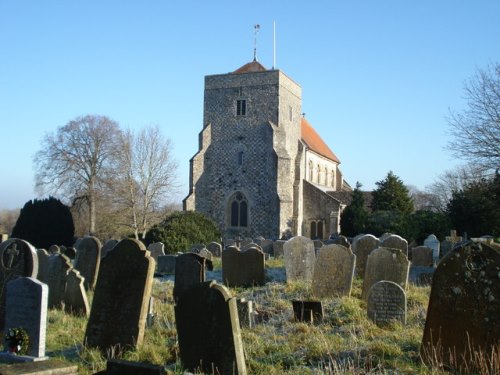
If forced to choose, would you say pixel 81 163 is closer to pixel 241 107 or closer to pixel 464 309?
pixel 241 107

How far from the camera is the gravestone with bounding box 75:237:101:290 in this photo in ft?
38.7

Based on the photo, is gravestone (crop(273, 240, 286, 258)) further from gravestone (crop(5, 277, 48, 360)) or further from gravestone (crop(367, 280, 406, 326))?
gravestone (crop(5, 277, 48, 360))

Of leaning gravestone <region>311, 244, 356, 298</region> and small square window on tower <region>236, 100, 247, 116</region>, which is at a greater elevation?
small square window on tower <region>236, 100, 247, 116</region>

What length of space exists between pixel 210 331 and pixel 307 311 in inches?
120

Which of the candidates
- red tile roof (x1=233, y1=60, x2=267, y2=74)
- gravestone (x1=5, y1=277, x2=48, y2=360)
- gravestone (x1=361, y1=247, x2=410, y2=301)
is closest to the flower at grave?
gravestone (x1=5, y1=277, x2=48, y2=360)

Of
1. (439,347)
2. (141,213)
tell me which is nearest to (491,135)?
(439,347)

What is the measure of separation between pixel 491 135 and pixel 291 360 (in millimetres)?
17653

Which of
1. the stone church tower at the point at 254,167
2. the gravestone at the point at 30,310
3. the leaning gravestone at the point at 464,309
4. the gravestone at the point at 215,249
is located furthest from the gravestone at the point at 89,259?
the stone church tower at the point at 254,167

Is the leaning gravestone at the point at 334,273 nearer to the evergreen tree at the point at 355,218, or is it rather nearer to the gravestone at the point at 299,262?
the gravestone at the point at 299,262

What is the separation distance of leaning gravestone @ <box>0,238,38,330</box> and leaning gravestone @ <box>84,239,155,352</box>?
123 cm

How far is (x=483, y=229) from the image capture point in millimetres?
27609

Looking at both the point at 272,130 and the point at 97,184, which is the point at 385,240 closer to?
the point at 272,130

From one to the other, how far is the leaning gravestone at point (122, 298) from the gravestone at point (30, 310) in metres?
0.72

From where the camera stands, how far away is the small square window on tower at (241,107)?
116 ft
